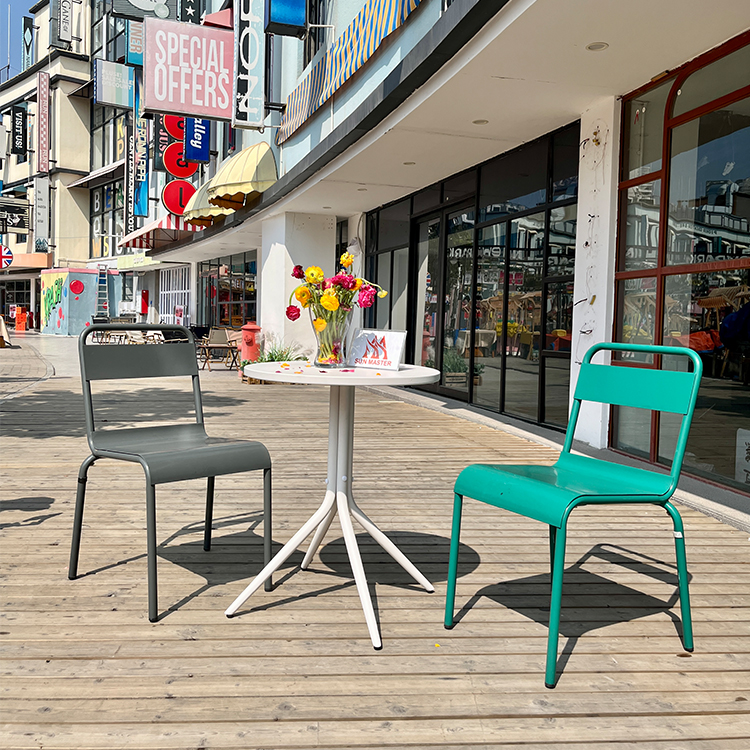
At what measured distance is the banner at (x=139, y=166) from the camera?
901 inches

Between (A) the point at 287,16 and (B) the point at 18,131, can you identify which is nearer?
(A) the point at 287,16

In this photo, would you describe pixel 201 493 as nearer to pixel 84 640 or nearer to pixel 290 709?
pixel 84 640

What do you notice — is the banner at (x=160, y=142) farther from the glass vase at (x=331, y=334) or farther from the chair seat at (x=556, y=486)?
the chair seat at (x=556, y=486)

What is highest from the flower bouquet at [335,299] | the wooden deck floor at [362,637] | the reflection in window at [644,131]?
the reflection in window at [644,131]

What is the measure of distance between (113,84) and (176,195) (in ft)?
36.0

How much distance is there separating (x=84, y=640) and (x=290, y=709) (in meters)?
0.80

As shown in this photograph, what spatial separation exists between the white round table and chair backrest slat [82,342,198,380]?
38 cm

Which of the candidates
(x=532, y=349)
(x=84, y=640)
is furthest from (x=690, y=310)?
(x=84, y=640)

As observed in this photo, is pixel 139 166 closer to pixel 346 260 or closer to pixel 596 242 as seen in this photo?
pixel 596 242

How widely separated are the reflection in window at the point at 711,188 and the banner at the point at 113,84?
23.3 meters

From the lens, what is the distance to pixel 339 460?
2871 millimetres

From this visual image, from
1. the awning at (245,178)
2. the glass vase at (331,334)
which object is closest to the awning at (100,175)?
the awning at (245,178)

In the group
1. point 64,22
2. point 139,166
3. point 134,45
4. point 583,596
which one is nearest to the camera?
point 583,596

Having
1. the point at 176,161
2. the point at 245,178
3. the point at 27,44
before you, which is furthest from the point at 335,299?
the point at 27,44
